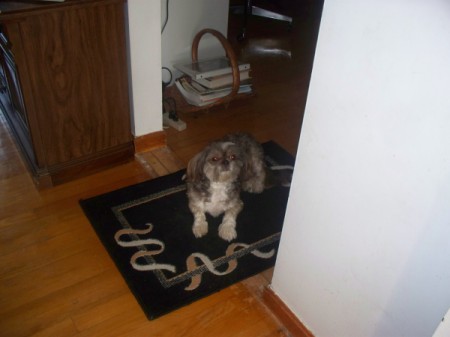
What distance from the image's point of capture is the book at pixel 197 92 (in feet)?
9.60

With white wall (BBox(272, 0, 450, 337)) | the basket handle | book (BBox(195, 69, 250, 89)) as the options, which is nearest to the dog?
white wall (BBox(272, 0, 450, 337))

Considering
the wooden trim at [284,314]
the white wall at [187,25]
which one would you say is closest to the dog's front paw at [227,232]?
the wooden trim at [284,314]

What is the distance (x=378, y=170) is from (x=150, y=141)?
1.75 meters

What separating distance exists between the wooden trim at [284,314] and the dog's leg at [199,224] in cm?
43

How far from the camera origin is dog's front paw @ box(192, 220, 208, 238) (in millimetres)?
2018

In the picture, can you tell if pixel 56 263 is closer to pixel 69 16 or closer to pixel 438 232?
pixel 69 16

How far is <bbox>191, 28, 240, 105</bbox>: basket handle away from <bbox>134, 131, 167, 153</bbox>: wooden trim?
0.52 m

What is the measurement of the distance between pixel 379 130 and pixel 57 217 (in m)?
1.62

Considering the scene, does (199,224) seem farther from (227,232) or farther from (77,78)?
(77,78)

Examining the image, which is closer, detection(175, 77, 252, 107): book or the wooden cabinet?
the wooden cabinet

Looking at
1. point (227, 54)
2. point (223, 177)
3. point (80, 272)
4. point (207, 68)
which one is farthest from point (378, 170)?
point (207, 68)

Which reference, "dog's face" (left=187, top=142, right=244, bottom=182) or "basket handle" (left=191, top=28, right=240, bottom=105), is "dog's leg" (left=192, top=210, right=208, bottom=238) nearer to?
"dog's face" (left=187, top=142, right=244, bottom=182)

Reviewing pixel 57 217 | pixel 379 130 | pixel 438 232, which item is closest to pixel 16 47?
pixel 57 217

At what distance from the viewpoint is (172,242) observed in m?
1.99
